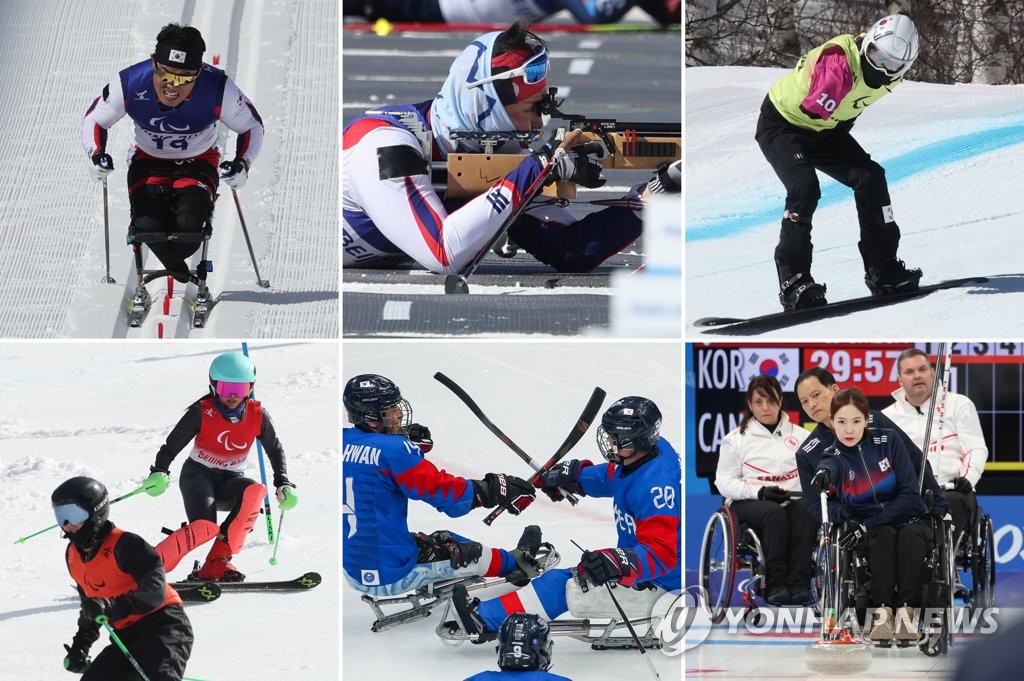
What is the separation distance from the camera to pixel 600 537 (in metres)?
5.79

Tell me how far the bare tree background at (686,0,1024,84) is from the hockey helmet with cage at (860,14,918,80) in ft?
3.90

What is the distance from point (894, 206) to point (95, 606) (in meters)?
4.66

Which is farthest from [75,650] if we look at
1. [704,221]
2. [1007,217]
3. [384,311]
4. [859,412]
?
[1007,217]

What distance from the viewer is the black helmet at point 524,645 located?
3.85m

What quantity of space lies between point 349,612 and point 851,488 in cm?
204

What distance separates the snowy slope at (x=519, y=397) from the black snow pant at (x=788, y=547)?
29.9 inches

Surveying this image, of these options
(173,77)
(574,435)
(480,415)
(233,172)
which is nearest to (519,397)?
(480,415)

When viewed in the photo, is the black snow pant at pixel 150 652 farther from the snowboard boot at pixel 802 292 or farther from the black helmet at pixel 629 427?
the snowboard boot at pixel 802 292

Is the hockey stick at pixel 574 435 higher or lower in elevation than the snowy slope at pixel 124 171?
lower

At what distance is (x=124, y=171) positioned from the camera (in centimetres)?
696

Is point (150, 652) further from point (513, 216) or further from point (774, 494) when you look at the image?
point (774, 494)

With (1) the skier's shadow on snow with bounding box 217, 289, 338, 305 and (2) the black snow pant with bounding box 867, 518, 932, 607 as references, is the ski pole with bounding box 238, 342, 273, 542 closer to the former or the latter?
(1) the skier's shadow on snow with bounding box 217, 289, 338, 305

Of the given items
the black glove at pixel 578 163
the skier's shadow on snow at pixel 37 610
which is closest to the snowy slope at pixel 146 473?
the skier's shadow on snow at pixel 37 610

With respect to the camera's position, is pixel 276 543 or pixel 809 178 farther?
pixel 809 178
